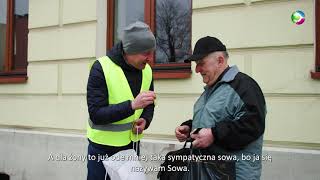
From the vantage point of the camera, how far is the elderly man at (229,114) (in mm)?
2381

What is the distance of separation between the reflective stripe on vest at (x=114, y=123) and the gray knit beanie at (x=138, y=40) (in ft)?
0.54

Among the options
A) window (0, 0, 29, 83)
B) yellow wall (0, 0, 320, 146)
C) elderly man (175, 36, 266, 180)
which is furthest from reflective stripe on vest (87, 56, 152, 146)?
window (0, 0, 29, 83)

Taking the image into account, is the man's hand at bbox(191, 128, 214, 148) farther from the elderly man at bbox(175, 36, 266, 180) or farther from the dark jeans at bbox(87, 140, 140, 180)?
the dark jeans at bbox(87, 140, 140, 180)

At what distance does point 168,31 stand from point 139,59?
2574 millimetres

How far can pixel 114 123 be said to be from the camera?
2.93 m

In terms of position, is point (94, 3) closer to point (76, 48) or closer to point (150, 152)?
point (76, 48)

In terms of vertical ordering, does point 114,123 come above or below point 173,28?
below

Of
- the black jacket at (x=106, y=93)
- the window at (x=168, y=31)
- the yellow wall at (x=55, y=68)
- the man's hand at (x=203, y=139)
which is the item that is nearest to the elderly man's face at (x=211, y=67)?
the man's hand at (x=203, y=139)

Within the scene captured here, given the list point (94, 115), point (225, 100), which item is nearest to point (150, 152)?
point (94, 115)

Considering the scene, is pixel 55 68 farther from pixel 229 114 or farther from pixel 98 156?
pixel 229 114

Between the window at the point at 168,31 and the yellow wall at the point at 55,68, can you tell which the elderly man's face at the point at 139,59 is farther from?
the yellow wall at the point at 55,68

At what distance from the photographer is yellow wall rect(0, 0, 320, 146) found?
13.9 ft

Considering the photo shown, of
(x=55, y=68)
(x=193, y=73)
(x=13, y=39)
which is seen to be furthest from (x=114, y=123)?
(x=13, y=39)

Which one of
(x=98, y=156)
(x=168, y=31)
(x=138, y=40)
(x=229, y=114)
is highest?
(x=168, y=31)
